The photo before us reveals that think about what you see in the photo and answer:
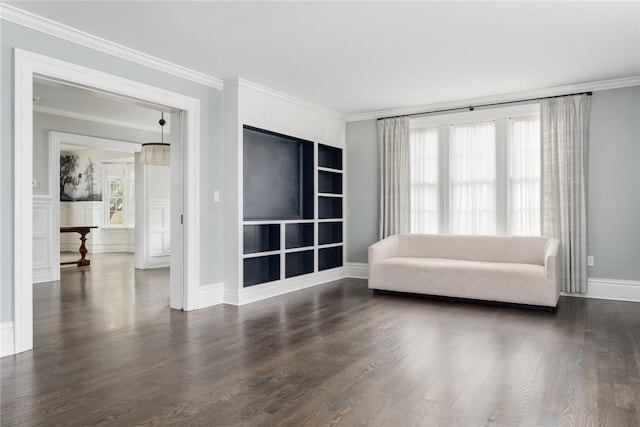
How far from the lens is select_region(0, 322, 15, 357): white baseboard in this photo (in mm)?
3148

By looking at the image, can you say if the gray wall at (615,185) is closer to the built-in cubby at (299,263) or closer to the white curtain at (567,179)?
the white curtain at (567,179)

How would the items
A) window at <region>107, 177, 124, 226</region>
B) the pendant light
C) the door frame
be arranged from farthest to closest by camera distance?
window at <region>107, 177, 124, 226</region> < the pendant light < the door frame

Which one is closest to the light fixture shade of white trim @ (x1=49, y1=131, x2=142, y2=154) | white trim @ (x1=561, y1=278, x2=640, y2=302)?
white trim @ (x1=49, y1=131, x2=142, y2=154)

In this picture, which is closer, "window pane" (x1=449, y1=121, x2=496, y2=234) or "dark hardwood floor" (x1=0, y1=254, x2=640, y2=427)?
"dark hardwood floor" (x1=0, y1=254, x2=640, y2=427)

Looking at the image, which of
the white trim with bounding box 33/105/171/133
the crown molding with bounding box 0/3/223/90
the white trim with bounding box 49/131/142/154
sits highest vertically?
the white trim with bounding box 33/105/171/133

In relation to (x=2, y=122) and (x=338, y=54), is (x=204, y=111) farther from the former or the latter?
(x=2, y=122)

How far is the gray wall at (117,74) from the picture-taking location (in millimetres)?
3191

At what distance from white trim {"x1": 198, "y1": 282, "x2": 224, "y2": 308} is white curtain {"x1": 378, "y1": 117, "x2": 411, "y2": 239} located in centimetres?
266

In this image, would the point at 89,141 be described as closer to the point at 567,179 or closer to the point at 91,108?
the point at 91,108

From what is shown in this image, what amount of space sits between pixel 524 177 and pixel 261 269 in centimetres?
354

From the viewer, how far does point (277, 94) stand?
5535mm

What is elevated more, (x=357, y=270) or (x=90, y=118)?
(x=90, y=118)

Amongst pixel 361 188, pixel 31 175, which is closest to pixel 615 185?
pixel 361 188

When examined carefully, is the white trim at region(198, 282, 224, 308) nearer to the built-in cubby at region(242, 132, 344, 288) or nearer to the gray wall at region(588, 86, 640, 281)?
the built-in cubby at region(242, 132, 344, 288)
